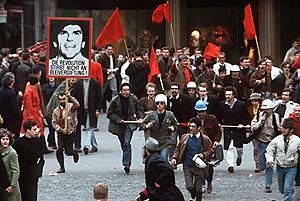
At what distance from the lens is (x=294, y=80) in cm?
2203

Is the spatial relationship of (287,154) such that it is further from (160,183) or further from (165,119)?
(160,183)

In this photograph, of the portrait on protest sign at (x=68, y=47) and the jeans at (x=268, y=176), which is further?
the portrait on protest sign at (x=68, y=47)

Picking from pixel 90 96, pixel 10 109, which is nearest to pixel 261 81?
pixel 90 96

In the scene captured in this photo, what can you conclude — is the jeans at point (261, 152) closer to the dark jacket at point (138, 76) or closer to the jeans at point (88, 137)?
the jeans at point (88, 137)

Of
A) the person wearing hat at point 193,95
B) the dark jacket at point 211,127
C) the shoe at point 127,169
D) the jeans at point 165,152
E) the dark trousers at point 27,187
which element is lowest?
the shoe at point 127,169

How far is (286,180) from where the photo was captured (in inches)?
602

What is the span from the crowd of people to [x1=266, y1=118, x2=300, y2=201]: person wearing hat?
0.02 m

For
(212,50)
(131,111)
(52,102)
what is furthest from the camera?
(212,50)

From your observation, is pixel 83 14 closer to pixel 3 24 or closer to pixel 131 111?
pixel 3 24

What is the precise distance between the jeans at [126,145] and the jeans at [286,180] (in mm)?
4076

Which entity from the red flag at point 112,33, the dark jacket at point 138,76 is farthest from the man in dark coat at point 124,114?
the dark jacket at point 138,76

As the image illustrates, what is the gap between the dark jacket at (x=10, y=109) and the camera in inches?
779

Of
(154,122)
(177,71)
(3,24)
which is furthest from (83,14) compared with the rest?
(154,122)

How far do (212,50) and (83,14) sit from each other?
9.74 m
